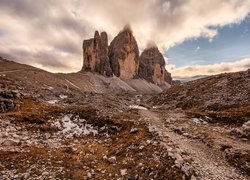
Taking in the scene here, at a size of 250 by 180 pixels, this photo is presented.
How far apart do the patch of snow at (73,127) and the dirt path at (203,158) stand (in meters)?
10.8

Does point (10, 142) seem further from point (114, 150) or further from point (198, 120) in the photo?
point (198, 120)

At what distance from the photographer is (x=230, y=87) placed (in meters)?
60.2

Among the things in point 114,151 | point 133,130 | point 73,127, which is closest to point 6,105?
point 73,127

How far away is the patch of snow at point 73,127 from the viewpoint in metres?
31.9

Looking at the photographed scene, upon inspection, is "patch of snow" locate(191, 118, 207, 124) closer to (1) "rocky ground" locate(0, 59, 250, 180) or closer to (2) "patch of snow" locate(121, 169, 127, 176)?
(1) "rocky ground" locate(0, 59, 250, 180)

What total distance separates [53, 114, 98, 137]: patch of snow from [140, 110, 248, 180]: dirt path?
35.5ft

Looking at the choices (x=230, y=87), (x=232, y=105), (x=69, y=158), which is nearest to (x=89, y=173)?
(x=69, y=158)

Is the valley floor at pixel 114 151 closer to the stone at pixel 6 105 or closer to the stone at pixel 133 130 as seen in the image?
the stone at pixel 133 130

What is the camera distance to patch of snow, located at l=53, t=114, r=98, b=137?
3185 cm

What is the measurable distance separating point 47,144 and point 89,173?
926cm

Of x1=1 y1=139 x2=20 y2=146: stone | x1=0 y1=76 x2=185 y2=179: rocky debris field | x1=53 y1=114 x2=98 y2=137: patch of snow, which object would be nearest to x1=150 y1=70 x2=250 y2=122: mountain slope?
x1=0 y1=76 x2=185 y2=179: rocky debris field

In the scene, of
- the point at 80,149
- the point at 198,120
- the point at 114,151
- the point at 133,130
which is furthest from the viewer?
the point at 198,120

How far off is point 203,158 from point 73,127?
19544mm

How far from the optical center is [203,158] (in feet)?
66.1
